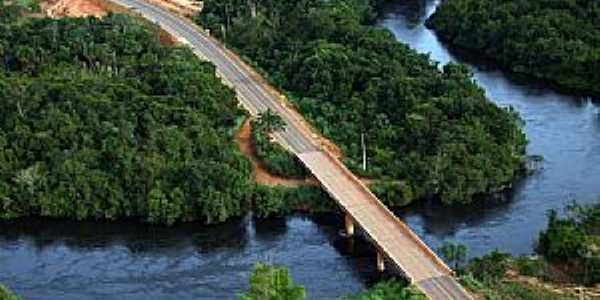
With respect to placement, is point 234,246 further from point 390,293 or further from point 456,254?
point 456,254

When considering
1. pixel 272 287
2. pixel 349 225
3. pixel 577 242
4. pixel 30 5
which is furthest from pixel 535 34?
pixel 272 287

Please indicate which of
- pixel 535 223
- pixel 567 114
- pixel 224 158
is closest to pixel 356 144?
pixel 224 158

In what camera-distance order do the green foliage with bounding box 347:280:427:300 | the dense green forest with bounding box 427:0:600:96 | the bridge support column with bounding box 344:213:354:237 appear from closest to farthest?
the green foliage with bounding box 347:280:427:300
the bridge support column with bounding box 344:213:354:237
the dense green forest with bounding box 427:0:600:96

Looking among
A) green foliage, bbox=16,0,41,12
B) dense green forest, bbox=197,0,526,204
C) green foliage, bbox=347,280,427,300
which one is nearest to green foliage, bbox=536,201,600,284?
dense green forest, bbox=197,0,526,204

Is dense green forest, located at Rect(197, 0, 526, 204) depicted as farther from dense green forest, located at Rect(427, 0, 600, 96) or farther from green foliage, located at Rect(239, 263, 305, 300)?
green foliage, located at Rect(239, 263, 305, 300)

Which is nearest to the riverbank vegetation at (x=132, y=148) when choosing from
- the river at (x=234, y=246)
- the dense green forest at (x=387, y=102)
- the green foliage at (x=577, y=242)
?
the river at (x=234, y=246)

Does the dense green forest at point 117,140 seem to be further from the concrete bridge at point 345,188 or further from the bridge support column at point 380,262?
the bridge support column at point 380,262

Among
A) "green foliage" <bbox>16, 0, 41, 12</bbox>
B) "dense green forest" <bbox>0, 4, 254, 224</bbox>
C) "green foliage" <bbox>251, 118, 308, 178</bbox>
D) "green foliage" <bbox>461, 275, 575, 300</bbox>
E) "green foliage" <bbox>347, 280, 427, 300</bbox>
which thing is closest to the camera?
"green foliage" <bbox>461, 275, 575, 300</bbox>
